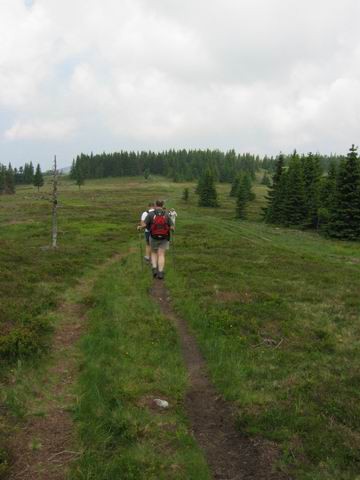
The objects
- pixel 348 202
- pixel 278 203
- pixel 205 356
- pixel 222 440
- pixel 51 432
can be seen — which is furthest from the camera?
pixel 278 203

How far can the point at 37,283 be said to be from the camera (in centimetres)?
1723

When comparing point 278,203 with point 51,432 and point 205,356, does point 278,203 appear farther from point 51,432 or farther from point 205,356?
point 51,432

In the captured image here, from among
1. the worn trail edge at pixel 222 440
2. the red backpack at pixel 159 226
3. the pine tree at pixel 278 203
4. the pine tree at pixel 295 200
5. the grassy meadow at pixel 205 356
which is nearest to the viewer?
the worn trail edge at pixel 222 440

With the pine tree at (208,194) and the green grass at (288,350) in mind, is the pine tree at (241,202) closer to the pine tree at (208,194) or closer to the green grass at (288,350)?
the pine tree at (208,194)

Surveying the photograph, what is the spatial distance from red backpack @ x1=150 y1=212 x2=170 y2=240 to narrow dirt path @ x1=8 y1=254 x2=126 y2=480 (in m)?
5.50

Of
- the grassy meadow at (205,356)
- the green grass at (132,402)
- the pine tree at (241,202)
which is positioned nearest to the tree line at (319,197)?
the pine tree at (241,202)

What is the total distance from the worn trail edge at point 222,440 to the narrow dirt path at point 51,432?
2.20 m

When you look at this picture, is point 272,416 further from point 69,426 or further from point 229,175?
point 229,175

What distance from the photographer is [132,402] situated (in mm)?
7547

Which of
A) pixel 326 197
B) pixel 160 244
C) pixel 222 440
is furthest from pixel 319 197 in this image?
pixel 222 440

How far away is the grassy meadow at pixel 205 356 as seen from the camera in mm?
6164

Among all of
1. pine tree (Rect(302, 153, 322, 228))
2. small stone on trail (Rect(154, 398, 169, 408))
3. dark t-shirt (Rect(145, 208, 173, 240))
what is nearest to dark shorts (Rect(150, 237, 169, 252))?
dark t-shirt (Rect(145, 208, 173, 240))

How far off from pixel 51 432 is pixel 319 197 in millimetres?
54720

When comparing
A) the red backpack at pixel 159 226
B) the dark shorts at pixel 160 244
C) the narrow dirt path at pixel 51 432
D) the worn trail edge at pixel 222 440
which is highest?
the red backpack at pixel 159 226
